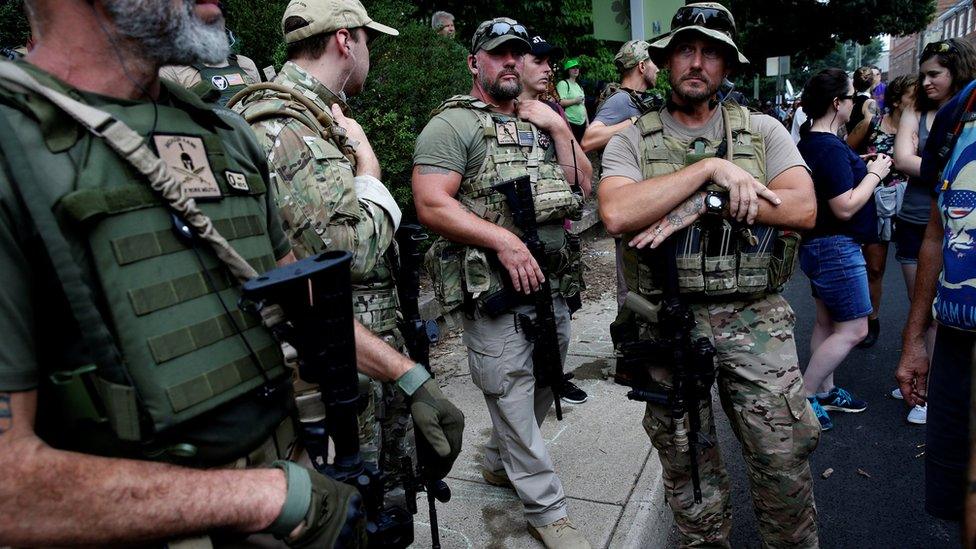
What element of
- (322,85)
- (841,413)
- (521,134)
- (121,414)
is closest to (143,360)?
(121,414)

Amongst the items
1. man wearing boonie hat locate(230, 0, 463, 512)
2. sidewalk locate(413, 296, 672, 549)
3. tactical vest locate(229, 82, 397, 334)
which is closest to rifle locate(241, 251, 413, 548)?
man wearing boonie hat locate(230, 0, 463, 512)

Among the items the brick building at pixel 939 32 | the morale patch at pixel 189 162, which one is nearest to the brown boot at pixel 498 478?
the morale patch at pixel 189 162

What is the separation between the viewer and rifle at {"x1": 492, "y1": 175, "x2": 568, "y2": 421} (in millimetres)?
2814

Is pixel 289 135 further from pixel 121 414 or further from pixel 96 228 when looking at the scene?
pixel 121 414

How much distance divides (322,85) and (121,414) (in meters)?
1.65

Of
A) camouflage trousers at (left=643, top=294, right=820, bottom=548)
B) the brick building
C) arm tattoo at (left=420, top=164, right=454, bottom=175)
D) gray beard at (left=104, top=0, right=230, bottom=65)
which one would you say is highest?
the brick building

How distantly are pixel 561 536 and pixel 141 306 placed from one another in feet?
7.03

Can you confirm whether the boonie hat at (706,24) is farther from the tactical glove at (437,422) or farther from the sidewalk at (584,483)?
the sidewalk at (584,483)

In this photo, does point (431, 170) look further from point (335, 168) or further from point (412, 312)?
point (335, 168)

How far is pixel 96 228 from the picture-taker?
3.40 feet

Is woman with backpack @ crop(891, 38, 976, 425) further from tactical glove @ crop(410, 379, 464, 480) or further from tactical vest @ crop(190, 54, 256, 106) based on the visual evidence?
tactical vest @ crop(190, 54, 256, 106)

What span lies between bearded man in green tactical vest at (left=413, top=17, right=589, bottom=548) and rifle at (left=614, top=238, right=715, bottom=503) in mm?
550

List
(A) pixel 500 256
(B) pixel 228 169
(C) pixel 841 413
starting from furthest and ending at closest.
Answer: (C) pixel 841 413, (A) pixel 500 256, (B) pixel 228 169

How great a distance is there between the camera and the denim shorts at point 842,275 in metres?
3.79
